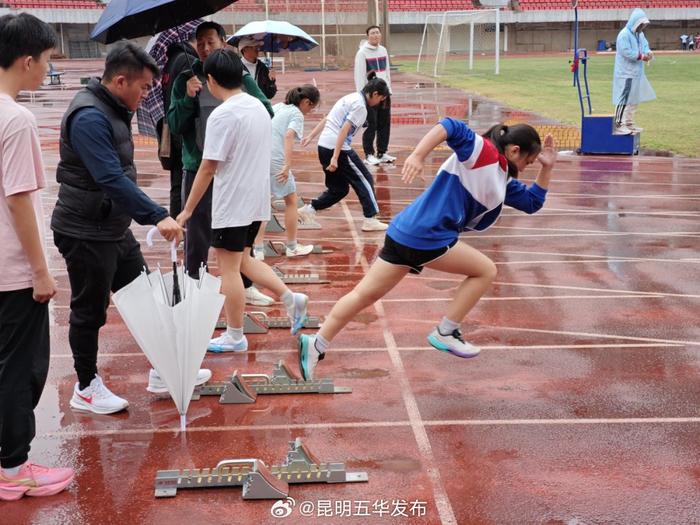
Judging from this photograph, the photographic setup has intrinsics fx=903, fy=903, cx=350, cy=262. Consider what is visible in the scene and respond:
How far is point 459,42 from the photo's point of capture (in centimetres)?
4169

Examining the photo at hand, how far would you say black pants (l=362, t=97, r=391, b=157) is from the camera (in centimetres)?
1350

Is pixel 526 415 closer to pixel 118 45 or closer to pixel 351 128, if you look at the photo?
pixel 118 45

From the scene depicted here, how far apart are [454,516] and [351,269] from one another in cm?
443

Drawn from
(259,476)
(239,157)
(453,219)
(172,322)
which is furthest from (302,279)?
(259,476)

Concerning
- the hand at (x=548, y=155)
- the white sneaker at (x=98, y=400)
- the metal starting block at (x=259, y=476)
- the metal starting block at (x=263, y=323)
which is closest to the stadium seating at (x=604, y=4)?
the metal starting block at (x=263, y=323)

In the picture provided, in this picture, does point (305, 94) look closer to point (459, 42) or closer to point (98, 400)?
point (98, 400)

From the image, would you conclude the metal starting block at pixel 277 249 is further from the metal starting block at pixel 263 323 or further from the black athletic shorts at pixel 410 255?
the black athletic shorts at pixel 410 255

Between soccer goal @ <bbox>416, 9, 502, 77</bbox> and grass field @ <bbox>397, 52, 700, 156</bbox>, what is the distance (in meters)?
0.39

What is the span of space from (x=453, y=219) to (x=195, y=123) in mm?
1972

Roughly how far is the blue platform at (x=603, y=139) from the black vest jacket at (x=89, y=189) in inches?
447

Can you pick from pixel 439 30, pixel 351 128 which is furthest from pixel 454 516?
pixel 439 30

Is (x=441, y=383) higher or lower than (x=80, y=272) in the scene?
lower

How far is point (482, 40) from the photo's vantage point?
147 ft

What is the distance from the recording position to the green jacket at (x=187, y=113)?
5.72 m
